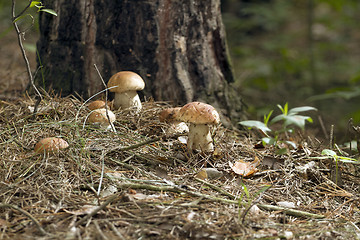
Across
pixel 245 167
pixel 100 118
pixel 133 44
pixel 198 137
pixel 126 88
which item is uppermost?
pixel 133 44

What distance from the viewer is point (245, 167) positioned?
98.0 inches

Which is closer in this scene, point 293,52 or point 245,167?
point 245,167

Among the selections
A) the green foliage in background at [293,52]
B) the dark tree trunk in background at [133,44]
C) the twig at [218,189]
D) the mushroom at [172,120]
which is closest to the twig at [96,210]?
Answer: the twig at [218,189]

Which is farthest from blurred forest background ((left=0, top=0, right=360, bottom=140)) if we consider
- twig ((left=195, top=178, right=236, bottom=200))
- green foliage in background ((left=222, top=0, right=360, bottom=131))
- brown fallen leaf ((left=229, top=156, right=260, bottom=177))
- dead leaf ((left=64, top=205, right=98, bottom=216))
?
twig ((left=195, top=178, right=236, bottom=200))

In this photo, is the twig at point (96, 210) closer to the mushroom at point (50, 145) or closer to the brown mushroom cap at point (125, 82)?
the mushroom at point (50, 145)

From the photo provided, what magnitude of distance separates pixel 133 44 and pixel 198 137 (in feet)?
4.09

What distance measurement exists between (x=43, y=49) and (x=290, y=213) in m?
2.74

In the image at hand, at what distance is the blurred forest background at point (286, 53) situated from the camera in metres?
5.74

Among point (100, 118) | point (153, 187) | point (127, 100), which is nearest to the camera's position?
point (153, 187)

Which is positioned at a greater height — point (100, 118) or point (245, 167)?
point (100, 118)

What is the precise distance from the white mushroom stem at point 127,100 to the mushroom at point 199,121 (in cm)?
72

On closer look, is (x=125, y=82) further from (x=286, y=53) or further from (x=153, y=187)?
(x=286, y=53)

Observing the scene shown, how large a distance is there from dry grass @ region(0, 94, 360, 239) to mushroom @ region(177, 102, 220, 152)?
89mm

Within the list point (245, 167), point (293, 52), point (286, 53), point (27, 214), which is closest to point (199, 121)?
point (245, 167)
